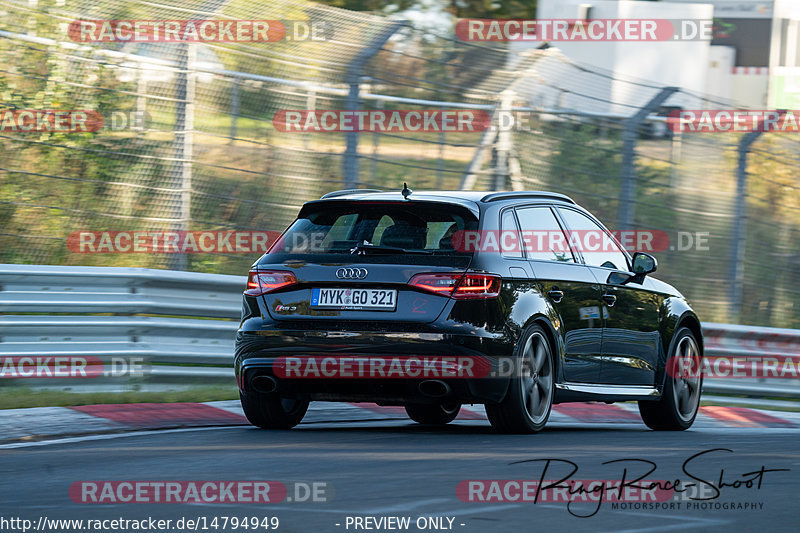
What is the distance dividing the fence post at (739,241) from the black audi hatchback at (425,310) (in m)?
5.64

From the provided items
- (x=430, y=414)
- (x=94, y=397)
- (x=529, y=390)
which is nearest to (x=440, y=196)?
(x=529, y=390)

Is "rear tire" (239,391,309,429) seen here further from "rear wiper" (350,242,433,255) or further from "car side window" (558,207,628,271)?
"car side window" (558,207,628,271)

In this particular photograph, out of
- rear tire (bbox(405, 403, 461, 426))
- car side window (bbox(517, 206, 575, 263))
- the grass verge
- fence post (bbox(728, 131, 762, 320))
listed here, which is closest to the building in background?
fence post (bbox(728, 131, 762, 320))

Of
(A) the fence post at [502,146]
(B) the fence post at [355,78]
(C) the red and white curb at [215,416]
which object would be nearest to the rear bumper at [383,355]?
(C) the red and white curb at [215,416]

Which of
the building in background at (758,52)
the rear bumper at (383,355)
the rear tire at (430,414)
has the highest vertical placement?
the building in background at (758,52)

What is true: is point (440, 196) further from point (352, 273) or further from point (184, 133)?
point (184, 133)

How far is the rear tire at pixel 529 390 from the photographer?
28.4 ft

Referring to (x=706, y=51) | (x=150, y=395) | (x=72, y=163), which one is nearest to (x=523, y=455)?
(x=150, y=395)

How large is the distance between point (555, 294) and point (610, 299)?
805 mm

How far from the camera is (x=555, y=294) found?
30.0 ft

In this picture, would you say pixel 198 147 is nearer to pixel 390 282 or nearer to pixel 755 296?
pixel 390 282

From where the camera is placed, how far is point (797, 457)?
8383 millimetres

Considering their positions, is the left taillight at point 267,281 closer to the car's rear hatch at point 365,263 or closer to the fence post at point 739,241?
the car's rear hatch at point 365,263

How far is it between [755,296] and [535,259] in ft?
24.4
